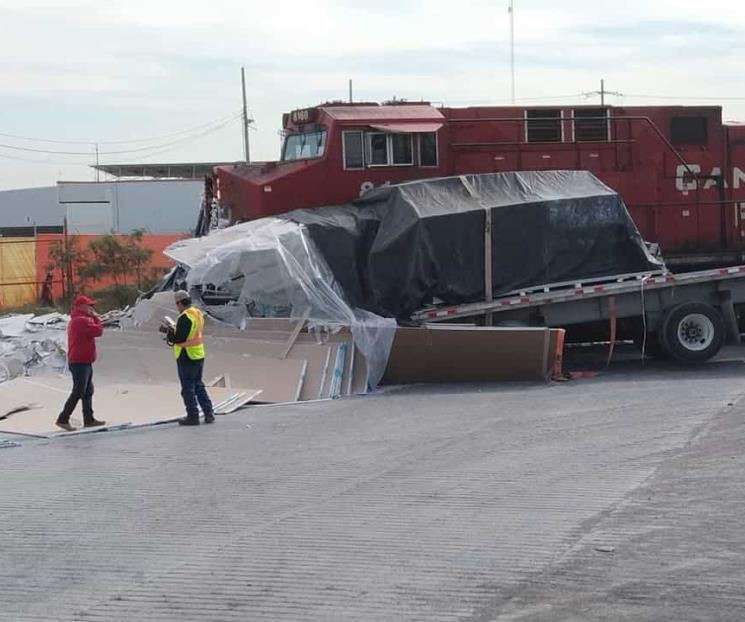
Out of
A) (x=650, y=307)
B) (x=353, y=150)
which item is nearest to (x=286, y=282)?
(x=353, y=150)

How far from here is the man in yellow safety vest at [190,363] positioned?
42.4ft

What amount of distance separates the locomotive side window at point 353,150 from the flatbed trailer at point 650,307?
305 cm

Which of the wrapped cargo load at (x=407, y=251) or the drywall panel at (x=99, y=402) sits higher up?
the wrapped cargo load at (x=407, y=251)

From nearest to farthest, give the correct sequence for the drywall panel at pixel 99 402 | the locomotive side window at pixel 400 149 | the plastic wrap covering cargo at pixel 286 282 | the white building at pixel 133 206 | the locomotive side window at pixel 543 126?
the drywall panel at pixel 99 402 → the plastic wrap covering cargo at pixel 286 282 → the locomotive side window at pixel 400 149 → the locomotive side window at pixel 543 126 → the white building at pixel 133 206

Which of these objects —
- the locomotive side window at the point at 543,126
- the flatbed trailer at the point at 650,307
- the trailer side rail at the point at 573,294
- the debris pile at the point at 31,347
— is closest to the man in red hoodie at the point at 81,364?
the debris pile at the point at 31,347

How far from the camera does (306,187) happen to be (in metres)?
17.7

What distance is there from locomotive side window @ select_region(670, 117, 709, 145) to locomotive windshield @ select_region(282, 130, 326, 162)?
20.0 feet

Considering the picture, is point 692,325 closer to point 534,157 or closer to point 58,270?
point 534,157

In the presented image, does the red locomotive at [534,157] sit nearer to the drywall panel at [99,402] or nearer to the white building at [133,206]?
the drywall panel at [99,402]

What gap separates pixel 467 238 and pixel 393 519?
29.6ft

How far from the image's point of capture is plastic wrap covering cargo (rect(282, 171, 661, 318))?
15945 millimetres

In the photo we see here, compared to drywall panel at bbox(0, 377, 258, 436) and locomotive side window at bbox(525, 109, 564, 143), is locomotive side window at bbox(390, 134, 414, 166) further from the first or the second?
drywall panel at bbox(0, 377, 258, 436)

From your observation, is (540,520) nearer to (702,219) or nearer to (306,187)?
(306,187)

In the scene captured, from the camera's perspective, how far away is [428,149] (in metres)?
18.0
